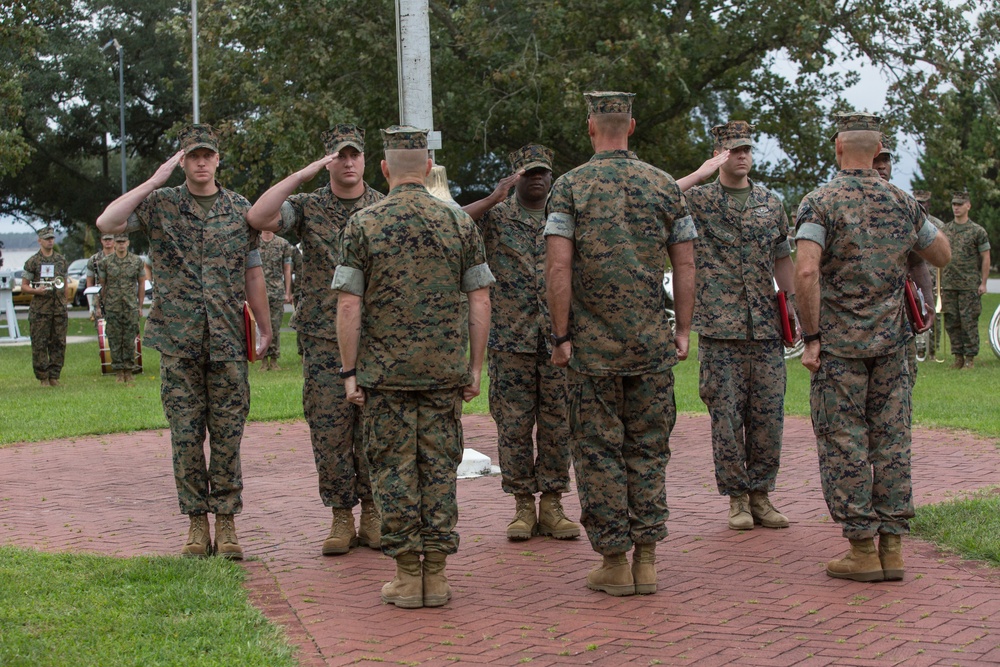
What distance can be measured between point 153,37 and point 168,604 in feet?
143

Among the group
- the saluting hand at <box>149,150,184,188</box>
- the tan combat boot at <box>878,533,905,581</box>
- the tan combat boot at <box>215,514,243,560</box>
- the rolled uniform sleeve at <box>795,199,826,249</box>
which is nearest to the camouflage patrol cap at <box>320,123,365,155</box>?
the saluting hand at <box>149,150,184,188</box>

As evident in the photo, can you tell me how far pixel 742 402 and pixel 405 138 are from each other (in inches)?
107

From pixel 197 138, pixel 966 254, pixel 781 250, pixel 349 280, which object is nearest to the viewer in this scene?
pixel 349 280

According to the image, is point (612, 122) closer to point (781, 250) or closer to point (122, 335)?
point (781, 250)

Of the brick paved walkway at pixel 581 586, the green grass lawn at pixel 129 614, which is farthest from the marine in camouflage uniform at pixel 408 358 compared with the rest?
the green grass lawn at pixel 129 614

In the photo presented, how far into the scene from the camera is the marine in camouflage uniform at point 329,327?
6883 millimetres

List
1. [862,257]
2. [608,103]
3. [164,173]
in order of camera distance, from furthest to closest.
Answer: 1. [164,173]
2. [862,257]
3. [608,103]

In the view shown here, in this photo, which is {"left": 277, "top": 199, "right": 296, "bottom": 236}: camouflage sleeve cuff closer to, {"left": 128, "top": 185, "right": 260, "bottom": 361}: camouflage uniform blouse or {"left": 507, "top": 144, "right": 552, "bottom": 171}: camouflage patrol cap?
{"left": 128, "top": 185, "right": 260, "bottom": 361}: camouflage uniform blouse

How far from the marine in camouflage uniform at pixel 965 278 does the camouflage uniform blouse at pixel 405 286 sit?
12.5 metres

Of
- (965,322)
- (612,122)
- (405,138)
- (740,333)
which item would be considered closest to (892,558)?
(740,333)

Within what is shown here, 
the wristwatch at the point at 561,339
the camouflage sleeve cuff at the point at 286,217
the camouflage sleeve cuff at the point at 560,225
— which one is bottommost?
the wristwatch at the point at 561,339

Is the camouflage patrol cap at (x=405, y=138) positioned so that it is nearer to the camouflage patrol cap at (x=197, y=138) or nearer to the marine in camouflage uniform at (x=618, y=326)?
the marine in camouflage uniform at (x=618, y=326)

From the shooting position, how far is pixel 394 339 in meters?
5.88

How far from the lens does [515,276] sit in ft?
23.7
